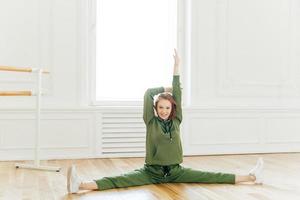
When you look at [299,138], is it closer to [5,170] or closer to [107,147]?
[107,147]

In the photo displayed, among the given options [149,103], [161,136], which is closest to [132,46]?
[149,103]

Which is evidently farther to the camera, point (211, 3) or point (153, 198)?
point (211, 3)

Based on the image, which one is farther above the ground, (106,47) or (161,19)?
(161,19)

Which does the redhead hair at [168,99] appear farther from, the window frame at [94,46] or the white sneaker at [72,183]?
the window frame at [94,46]

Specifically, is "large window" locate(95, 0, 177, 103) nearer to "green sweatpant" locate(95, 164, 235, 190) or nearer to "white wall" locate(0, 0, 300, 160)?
"white wall" locate(0, 0, 300, 160)

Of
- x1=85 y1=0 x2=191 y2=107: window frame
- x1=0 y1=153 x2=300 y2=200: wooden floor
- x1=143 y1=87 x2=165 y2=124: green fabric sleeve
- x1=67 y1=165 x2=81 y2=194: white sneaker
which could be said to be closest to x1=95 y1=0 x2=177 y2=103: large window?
x1=85 y1=0 x2=191 y2=107: window frame

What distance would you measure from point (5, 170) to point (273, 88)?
9.81 ft

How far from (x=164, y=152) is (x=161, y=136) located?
4.2 inches

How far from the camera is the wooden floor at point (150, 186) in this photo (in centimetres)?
269

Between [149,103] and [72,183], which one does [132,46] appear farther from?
[72,183]

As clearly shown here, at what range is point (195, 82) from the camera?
4723mm

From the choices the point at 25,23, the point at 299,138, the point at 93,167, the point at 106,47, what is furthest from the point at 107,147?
the point at 299,138

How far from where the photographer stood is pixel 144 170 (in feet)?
9.87

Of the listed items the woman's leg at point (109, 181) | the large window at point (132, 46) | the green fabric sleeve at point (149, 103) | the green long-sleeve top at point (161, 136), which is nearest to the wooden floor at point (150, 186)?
the woman's leg at point (109, 181)
